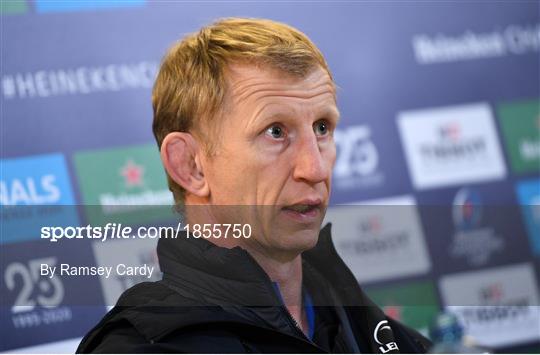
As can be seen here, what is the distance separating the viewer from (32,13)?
214cm

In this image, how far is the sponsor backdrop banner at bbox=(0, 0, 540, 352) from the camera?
2.07 m

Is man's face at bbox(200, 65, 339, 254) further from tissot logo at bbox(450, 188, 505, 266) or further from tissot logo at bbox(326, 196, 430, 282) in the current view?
tissot logo at bbox(450, 188, 505, 266)

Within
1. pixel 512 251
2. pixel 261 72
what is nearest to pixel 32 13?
pixel 261 72

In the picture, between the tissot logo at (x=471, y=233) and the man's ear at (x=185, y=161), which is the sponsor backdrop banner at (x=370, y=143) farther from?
the man's ear at (x=185, y=161)

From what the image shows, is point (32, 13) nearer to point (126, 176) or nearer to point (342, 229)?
point (126, 176)

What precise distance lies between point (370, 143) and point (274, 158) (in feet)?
3.73

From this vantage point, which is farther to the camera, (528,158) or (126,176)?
(528,158)

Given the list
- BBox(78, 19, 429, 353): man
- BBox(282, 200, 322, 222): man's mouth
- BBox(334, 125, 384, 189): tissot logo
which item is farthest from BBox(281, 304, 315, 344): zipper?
BBox(334, 125, 384, 189): tissot logo

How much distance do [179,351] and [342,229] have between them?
45.8 inches

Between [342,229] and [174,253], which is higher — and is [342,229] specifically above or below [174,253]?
below

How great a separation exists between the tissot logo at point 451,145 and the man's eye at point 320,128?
114 centimetres

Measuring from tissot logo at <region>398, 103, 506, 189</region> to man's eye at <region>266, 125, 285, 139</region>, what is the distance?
1.19m

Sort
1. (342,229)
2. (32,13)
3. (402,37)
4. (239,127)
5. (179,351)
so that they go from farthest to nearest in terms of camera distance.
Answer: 1. (402,37)
2. (342,229)
3. (32,13)
4. (239,127)
5. (179,351)

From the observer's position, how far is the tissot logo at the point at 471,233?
103 inches
